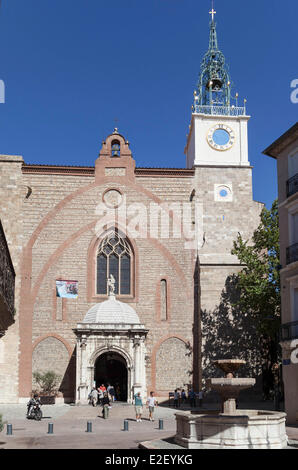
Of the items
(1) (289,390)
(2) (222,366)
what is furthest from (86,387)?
(2) (222,366)

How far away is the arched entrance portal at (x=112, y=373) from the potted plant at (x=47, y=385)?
97.2 inches

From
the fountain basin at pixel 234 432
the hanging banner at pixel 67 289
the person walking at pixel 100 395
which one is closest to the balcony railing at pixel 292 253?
the fountain basin at pixel 234 432

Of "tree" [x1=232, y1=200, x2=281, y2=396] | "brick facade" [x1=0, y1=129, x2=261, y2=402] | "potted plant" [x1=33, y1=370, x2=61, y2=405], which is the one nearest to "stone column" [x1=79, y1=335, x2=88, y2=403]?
"potted plant" [x1=33, y1=370, x2=61, y2=405]

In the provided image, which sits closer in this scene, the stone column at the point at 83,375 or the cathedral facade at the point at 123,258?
the stone column at the point at 83,375

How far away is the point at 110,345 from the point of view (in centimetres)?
3453

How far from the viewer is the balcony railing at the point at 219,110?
42.2 meters

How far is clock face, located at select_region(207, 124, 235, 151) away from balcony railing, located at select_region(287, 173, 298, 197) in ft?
46.4

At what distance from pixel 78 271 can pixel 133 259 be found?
3.52 meters

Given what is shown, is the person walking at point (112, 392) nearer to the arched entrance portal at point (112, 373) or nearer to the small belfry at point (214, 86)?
the arched entrance portal at point (112, 373)

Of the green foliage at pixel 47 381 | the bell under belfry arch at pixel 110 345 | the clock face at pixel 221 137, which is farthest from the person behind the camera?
the clock face at pixel 221 137

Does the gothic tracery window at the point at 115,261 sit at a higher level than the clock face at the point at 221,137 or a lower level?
lower

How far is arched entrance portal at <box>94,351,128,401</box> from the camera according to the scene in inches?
1449

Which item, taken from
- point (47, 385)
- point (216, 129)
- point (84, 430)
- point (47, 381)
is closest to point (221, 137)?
point (216, 129)

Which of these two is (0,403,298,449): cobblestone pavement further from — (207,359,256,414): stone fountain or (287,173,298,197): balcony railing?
(287,173,298,197): balcony railing
